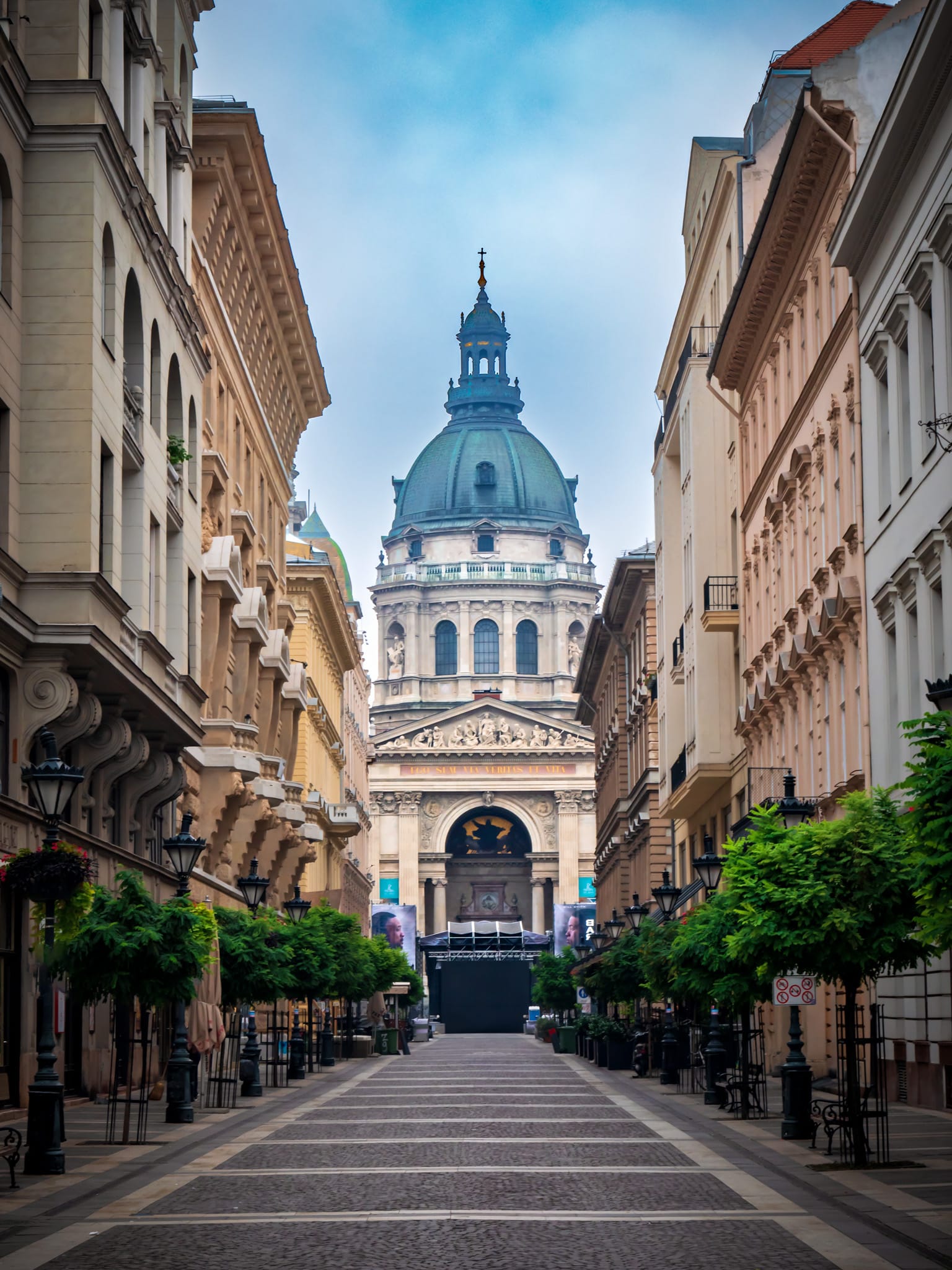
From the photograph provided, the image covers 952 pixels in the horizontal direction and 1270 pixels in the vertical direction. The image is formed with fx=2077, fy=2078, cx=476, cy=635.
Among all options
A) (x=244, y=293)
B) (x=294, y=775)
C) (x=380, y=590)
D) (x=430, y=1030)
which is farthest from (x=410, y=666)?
(x=244, y=293)

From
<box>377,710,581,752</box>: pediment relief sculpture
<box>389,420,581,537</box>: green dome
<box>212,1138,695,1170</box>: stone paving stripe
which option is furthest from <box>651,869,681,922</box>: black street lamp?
<box>389,420,581,537</box>: green dome

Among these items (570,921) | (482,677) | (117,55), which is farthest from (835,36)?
(482,677)

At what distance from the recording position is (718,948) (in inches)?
1060

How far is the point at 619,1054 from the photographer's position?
51.2 meters

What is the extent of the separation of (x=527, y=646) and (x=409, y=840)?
86.8ft

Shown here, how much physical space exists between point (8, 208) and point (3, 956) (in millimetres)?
9509

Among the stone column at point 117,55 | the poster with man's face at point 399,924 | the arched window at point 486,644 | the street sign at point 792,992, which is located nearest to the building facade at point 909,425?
the street sign at point 792,992

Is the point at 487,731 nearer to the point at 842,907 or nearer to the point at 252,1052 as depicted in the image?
the point at 252,1052

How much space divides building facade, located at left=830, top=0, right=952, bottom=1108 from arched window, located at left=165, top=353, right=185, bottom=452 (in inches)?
446

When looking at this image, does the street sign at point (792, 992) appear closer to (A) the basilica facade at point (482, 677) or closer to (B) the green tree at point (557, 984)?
(B) the green tree at point (557, 984)

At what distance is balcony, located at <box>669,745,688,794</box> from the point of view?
54188mm

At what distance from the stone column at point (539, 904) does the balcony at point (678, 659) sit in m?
93.8

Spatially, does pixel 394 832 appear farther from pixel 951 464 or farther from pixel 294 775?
pixel 951 464

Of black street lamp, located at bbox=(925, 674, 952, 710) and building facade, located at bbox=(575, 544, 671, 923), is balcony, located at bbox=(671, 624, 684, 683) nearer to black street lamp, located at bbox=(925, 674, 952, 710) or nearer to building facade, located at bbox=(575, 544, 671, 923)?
building facade, located at bbox=(575, 544, 671, 923)
